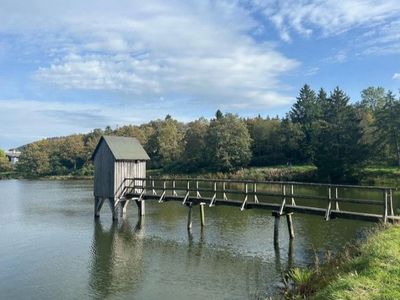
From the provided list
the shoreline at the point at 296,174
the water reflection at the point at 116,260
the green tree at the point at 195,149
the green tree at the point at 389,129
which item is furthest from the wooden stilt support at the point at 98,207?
the green tree at the point at 195,149

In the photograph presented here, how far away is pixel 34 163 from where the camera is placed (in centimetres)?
10581

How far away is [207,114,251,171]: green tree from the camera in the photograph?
240ft

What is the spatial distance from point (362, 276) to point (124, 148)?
24302 mm

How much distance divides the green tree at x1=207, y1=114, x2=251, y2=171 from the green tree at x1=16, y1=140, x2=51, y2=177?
164ft

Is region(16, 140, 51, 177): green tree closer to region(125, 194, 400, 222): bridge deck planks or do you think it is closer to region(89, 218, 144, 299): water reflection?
region(89, 218, 144, 299): water reflection

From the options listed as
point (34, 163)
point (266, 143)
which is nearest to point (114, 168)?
point (266, 143)

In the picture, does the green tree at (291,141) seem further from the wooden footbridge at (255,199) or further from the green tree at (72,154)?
the green tree at (72,154)

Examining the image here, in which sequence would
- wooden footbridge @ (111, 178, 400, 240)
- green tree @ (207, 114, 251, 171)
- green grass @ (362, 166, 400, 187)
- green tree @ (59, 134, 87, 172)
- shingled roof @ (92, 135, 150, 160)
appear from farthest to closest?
green tree @ (59, 134, 87, 172), green tree @ (207, 114, 251, 171), green grass @ (362, 166, 400, 187), shingled roof @ (92, 135, 150, 160), wooden footbridge @ (111, 178, 400, 240)

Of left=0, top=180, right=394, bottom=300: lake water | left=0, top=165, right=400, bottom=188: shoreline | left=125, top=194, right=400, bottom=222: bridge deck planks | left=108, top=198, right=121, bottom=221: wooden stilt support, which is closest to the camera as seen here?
left=0, top=180, right=394, bottom=300: lake water

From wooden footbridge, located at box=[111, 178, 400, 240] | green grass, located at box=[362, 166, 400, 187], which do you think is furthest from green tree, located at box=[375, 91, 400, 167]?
wooden footbridge, located at box=[111, 178, 400, 240]

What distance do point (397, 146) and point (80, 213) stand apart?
44.8m

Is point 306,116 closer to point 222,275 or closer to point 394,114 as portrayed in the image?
point 394,114

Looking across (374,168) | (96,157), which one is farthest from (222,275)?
(374,168)

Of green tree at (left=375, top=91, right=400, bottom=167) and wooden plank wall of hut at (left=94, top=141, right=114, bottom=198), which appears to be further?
green tree at (left=375, top=91, right=400, bottom=167)
